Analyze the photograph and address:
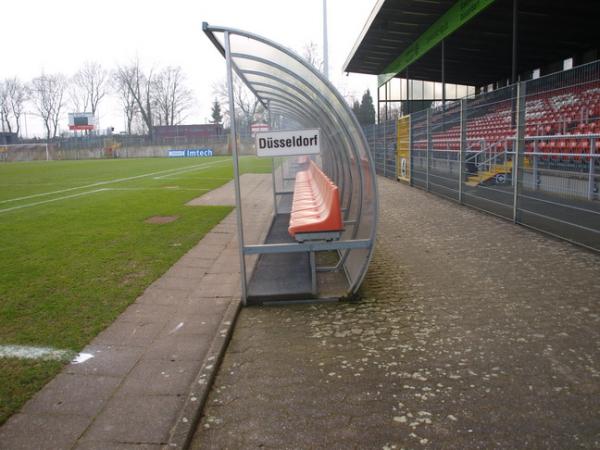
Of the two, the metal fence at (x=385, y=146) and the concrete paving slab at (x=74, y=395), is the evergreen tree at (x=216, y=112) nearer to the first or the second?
the metal fence at (x=385, y=146)

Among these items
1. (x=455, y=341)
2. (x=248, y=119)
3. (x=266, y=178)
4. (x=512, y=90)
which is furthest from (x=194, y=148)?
(x=455, y=341)

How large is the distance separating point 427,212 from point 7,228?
24.0 feet

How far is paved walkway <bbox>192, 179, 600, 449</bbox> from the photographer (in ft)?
8.82

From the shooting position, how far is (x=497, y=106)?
934 centimetres

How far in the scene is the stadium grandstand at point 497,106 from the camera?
7891mm

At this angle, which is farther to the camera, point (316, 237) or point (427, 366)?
point (316, 237)

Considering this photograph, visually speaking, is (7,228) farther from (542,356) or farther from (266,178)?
(266,178)

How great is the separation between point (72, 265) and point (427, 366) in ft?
14.7

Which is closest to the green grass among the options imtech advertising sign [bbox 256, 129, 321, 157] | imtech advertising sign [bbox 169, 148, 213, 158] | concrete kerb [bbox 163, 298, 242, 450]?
concrete kerb [bbox 163, 298, 242, 450]

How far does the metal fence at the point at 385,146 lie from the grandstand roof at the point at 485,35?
3.41 m

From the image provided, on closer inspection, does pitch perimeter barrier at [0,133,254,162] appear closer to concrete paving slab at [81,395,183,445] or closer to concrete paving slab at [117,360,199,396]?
concrete paving slab at [117,360,199,396]

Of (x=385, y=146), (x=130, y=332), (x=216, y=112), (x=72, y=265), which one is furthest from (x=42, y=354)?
(x=216, y=112)

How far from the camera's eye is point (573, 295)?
4680 mm

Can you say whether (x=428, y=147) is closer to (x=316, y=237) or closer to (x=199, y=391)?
(x=316, y=237)
